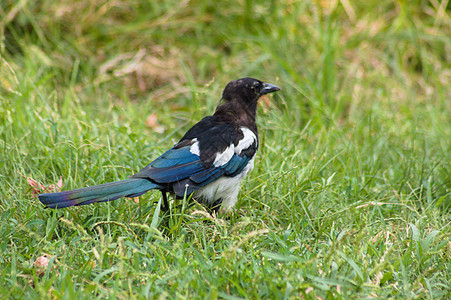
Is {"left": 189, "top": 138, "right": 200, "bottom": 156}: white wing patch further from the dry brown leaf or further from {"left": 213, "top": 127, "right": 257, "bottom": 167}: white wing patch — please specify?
the dry brown leaf

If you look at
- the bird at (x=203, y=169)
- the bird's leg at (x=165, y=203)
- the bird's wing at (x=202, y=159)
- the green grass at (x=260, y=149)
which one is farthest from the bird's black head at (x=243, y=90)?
the bird's leg at (x=165, y=203)

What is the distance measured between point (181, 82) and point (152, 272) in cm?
298

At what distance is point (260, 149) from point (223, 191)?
2.24 feet

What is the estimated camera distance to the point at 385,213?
10.5 feet

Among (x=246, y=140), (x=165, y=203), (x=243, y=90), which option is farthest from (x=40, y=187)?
(x=243, y=90)

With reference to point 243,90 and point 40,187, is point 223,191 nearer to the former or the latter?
point 243,90

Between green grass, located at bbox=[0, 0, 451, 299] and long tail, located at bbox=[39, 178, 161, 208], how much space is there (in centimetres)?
12

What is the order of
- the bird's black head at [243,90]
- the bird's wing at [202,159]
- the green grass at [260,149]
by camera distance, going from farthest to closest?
1. the bird's black head at [243,90]
2. the bird's wing at [202,159]
3. the green grass at [260,149]

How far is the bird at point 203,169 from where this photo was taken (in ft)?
8.83

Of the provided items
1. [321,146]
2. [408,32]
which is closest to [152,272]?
[321,146]

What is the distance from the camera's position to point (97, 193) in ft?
8.59

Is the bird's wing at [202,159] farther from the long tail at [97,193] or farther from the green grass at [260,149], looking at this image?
the green grass at [260,149]

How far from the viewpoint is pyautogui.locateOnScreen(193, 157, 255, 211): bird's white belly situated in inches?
120

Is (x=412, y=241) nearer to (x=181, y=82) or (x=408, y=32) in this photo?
(x=181, y=82)
